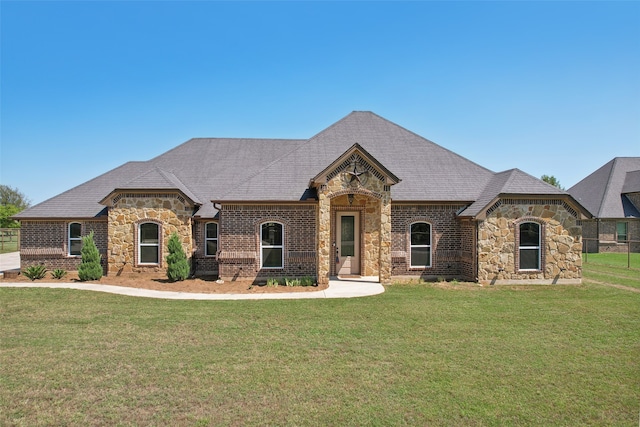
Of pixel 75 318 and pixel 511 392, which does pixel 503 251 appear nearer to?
pixel 511 392

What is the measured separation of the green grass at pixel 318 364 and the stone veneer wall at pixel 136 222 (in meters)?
5.21

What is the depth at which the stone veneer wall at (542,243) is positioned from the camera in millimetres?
15117

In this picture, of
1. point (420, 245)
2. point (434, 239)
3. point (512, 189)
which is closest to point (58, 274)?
point (420, 245)

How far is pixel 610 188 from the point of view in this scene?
33750mm

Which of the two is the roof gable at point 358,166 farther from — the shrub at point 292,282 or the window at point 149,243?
the window at point 149,243

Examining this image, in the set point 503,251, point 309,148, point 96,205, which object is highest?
point 309,148

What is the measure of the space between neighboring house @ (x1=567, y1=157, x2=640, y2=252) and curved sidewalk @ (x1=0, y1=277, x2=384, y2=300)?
24261mm

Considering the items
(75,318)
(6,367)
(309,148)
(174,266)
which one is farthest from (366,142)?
(6,367)

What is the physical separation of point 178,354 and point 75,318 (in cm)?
434

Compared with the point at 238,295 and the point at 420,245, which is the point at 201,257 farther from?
the point at 420,245

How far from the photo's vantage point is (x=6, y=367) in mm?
6477

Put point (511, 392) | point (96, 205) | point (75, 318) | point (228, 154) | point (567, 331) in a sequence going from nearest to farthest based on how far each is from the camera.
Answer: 1. point (511, 392)
2. point (567, 331)
3. point (75, 318)
4. point (96, 205)
5. point (228, 154)

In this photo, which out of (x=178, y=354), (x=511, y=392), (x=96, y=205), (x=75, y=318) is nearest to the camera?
(x=511, y=392)

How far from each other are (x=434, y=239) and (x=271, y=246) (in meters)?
6.93
